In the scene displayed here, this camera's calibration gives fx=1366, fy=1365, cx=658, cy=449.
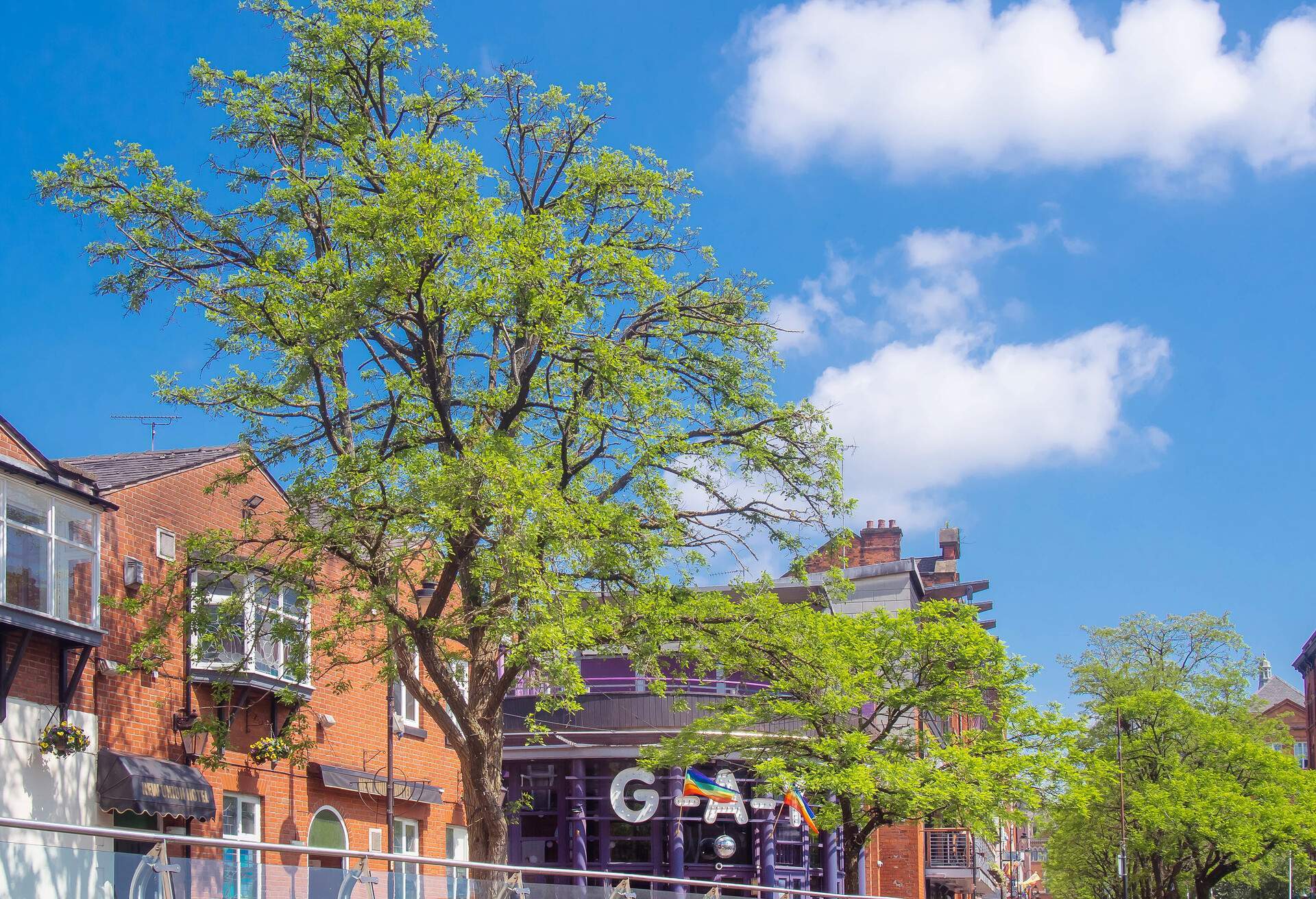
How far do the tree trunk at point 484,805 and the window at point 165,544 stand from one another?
558 cm

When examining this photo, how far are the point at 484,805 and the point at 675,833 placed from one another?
16121 millimetres

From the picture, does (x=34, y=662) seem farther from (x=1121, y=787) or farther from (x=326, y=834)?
(x=1121, y=787)

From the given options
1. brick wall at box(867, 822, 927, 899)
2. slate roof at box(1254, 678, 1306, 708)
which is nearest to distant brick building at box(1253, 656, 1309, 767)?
slate roof at box(1254, 678, 1306, 708)

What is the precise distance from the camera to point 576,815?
34.1 metres

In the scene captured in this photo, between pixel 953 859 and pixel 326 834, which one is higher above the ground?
pixel 326 834

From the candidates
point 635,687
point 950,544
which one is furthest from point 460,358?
point 950,544

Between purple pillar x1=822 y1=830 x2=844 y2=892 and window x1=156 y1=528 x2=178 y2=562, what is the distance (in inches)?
842

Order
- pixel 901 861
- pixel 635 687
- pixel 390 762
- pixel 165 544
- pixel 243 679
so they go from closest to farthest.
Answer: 1. pixel 165 544
2. pixel 243 679
3. pixel 390 762
4. pixel 635 687
5. pixel 901 861

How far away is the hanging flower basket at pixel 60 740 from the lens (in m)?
16.9

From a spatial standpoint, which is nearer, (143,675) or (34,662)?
(34,662)

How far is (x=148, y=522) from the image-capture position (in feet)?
65.3

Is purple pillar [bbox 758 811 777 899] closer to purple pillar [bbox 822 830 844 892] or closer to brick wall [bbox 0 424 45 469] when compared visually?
purple pillar [bbox 822 830 844 892]

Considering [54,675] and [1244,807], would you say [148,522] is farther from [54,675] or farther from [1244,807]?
[1244,807]

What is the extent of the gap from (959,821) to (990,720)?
3236mm
